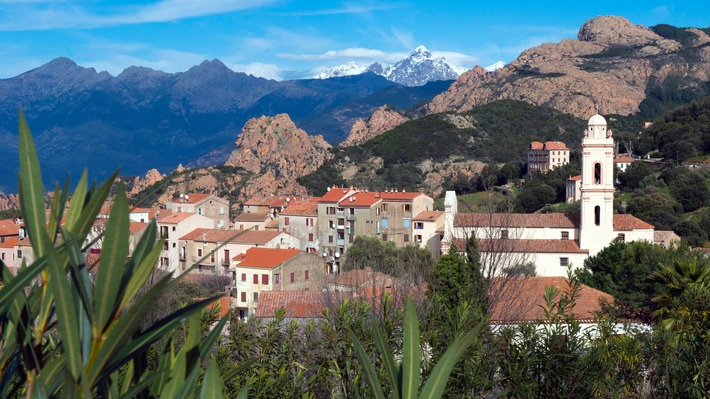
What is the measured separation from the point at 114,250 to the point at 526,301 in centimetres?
1689

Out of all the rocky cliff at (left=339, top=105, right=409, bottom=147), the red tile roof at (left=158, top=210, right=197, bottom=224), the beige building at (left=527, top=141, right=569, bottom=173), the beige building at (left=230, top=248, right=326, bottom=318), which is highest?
the rocky cliff at (left=339, top=105, right=409, bottom=147)

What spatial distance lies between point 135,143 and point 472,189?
104 m

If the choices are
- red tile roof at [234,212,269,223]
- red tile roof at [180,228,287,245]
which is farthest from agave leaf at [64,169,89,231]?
red tile roof at [234,212,269,223]

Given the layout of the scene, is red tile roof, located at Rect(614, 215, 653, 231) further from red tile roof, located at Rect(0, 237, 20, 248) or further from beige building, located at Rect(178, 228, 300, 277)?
red tile roof, located at Rect(0, 237, 20, 248)

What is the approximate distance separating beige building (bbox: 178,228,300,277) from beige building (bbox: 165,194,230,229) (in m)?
7.75

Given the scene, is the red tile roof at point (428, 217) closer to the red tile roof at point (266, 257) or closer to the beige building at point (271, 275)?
the beige building at point (271, 275)

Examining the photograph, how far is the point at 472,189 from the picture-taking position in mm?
75812

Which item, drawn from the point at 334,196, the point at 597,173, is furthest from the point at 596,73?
the point at 597,173

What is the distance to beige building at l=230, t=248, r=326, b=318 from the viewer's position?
34.0m

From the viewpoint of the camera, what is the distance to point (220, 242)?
138 ft

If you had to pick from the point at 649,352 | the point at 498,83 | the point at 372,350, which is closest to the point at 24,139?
the point at 372,350

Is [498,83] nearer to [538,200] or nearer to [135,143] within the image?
[135,143]

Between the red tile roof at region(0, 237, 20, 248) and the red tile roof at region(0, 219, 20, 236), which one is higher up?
the red tile roof at region(0, 219, 20, 236)

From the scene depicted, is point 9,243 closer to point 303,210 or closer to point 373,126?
point 303,210
